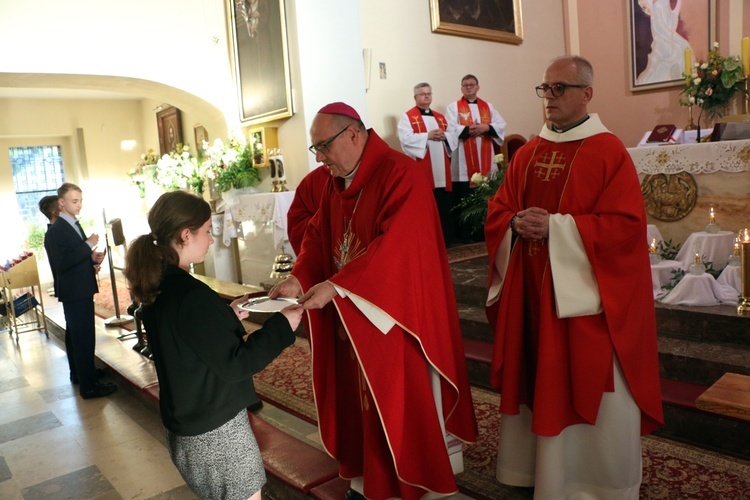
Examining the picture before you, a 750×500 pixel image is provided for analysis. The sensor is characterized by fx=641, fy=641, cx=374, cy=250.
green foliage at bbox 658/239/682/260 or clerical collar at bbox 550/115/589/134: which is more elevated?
clerical collar at bbox 550/115/589/134

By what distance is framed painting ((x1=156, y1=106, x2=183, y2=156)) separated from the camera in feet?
38.1

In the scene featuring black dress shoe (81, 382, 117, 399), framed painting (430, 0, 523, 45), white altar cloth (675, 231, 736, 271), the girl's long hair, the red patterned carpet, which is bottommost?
black dress shoe (81, 382, 117, 399)

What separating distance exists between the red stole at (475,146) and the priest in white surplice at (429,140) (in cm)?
23

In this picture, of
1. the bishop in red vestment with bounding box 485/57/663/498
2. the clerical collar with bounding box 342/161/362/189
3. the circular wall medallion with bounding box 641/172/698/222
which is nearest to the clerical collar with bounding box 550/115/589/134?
the bishop in red vestment with bounding box 485/57/663/498

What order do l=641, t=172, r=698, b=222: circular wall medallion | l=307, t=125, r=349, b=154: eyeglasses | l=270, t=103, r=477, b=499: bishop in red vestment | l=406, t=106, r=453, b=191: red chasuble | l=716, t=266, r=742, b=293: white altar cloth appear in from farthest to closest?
l=406, t=106, r=453, b=191: red chasuble
l=641, t=172, r=698, b=222: circular wall medallion
l=716, t=266, r=742, b=293: white altar cloth
l=307, t=125, r=349, b=154: eyeglasses
l=270, t=103, r=477, b=499: bishop in red vestment

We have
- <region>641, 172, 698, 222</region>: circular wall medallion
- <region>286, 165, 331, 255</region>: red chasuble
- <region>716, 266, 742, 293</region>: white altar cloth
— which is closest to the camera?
<region>286, 165, 331, 255</region>: red chasuble

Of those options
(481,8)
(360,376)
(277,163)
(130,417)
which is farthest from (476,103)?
(360,376)

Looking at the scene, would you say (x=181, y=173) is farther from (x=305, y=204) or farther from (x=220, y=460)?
(x=220, y=460)

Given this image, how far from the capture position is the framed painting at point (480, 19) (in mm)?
8289

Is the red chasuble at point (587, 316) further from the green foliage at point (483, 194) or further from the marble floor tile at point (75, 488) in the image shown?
the green foliage at point (483, 194)

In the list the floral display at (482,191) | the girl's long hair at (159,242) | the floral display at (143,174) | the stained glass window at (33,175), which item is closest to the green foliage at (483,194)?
the floral display at (482,191)

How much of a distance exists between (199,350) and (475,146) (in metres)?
6.15

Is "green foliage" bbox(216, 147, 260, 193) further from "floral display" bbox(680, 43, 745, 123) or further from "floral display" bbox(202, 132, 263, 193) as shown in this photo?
"floral display" bbox(680, 43, 745, 123)

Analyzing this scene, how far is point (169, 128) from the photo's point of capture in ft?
39.3
